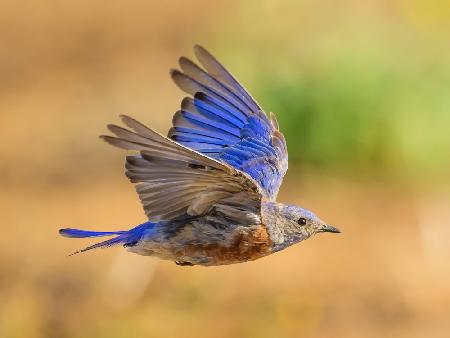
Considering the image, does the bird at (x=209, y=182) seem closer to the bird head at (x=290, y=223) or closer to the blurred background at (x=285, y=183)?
the bird head at (x=290, y=223)

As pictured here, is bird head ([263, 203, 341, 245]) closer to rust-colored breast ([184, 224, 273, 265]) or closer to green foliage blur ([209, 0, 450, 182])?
rust-colored breast ([184, 224, 273, 265])

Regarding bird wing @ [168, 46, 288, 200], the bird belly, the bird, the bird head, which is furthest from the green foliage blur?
the bird belly

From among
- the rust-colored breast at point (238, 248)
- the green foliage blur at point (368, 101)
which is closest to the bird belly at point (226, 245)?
the rust-colored breast at point (238, 248)

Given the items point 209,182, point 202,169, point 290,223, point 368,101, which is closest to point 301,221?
point 290,223

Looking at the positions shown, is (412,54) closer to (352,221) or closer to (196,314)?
(352,221)

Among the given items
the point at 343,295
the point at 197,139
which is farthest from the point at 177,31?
the point at 197,139

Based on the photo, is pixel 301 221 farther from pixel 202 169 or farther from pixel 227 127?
pixel 227 127
